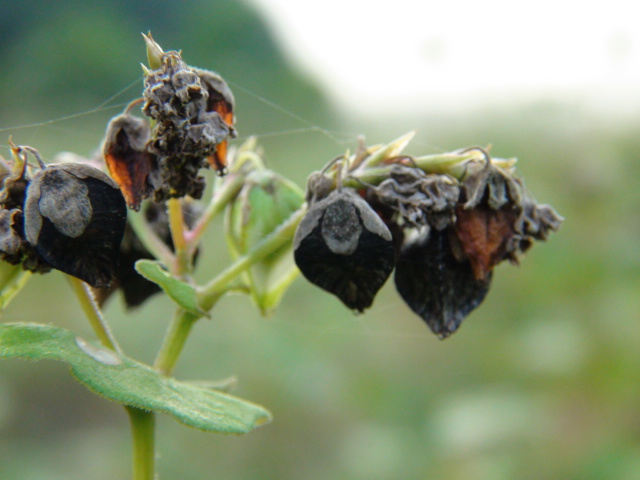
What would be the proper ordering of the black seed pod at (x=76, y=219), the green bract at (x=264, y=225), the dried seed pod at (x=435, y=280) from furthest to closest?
the green bract at (x=264, y=225) → the dried seed pod at (x=435, y=280) → the black seed pod at (x=76, y=219)

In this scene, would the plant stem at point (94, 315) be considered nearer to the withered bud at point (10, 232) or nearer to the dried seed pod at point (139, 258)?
the withered bud at point (10, 232)

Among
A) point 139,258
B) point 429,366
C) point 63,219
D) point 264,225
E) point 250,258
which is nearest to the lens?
point 63,219

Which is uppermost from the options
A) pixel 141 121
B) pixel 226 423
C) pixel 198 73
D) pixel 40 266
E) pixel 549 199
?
pixel 549 199

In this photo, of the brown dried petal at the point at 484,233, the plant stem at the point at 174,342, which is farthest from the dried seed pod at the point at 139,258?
the brown dried petal at the point at 484,233

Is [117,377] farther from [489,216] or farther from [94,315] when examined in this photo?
[489,216]

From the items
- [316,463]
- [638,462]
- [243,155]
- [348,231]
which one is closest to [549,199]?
[638,462]

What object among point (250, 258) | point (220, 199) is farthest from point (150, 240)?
point (250, 258)

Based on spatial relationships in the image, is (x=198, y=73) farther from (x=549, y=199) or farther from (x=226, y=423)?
(x=549, y=199)
